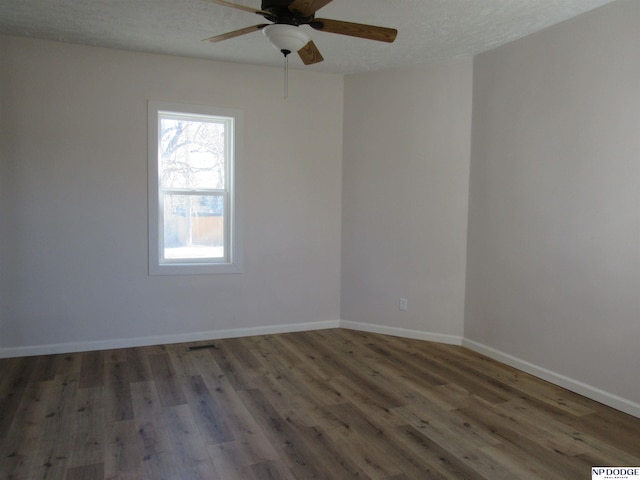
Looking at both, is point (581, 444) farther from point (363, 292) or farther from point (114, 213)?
point (114, 213)

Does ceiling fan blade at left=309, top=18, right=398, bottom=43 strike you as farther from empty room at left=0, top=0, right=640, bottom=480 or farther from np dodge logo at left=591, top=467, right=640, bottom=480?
Answer: np dodge logo at left=591, top=467, right=640, bottom=480

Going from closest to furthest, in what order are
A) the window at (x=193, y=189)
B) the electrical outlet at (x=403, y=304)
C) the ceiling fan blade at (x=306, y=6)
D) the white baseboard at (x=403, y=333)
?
the ceiling fan blade at (x=306, y=6) → the window at (x=193, y=189) → the white baseboard at (x=403, y=333) → the electrical outlet at (x=403, y=304)

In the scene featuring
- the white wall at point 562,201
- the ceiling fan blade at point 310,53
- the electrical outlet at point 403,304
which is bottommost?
the electrical outlet at point 403,304

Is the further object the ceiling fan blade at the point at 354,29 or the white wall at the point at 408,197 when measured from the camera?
the white wall at the point at 408,197

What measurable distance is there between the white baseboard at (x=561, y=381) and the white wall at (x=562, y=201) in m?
0.03

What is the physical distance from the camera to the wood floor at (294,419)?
2355mm

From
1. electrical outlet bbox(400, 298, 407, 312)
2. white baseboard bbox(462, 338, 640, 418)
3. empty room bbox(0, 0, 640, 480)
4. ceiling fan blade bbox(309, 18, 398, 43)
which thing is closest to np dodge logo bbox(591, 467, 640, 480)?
empty room bbox(0, 0, 640, 480)

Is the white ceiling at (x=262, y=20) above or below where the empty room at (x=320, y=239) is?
above

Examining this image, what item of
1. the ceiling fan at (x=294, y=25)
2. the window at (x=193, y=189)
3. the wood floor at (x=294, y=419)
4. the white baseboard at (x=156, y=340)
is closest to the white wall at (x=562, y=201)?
the wood floor at (x=294, y=419)

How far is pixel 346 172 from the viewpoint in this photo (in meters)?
4.96

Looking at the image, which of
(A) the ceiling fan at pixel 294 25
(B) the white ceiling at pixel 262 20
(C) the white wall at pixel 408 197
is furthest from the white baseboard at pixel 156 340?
(A) the ceiling fan at pixel 294 25

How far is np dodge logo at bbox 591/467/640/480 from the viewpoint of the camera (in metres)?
2.29

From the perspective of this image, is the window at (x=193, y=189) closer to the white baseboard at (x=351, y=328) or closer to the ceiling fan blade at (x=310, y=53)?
the white baseboard at (x=351, y=328)

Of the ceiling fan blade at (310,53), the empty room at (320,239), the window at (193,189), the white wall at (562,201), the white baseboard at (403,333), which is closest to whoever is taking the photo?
the empty room at (320,239)
